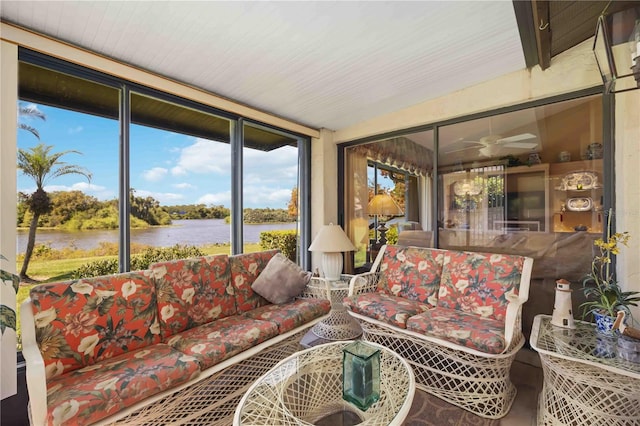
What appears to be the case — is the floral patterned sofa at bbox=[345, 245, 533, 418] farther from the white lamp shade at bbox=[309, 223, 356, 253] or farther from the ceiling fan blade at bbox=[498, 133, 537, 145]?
the ceiling fan blade at bbox=[498, 133, 537, 145]

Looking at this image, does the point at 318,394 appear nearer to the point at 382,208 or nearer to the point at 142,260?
the point at 142,260

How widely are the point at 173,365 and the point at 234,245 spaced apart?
67.1 inches

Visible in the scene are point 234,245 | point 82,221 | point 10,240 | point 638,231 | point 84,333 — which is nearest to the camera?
point 84,333

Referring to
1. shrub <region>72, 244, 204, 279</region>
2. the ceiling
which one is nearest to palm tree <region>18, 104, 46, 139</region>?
the ceiling

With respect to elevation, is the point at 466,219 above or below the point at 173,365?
above

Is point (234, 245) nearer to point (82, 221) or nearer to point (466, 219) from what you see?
point (82, 221)

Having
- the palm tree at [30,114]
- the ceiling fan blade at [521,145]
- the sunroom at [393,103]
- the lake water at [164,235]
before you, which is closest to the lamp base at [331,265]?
the lake water at [164,235]

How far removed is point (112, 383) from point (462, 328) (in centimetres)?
211

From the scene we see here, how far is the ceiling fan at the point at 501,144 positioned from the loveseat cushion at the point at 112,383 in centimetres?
312

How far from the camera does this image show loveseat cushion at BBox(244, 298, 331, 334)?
221cm

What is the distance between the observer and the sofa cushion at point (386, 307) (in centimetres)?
228

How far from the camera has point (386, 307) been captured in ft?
7.92

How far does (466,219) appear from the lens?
3.00 metres

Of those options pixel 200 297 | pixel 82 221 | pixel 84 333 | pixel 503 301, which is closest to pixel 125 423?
pixel 84 333
